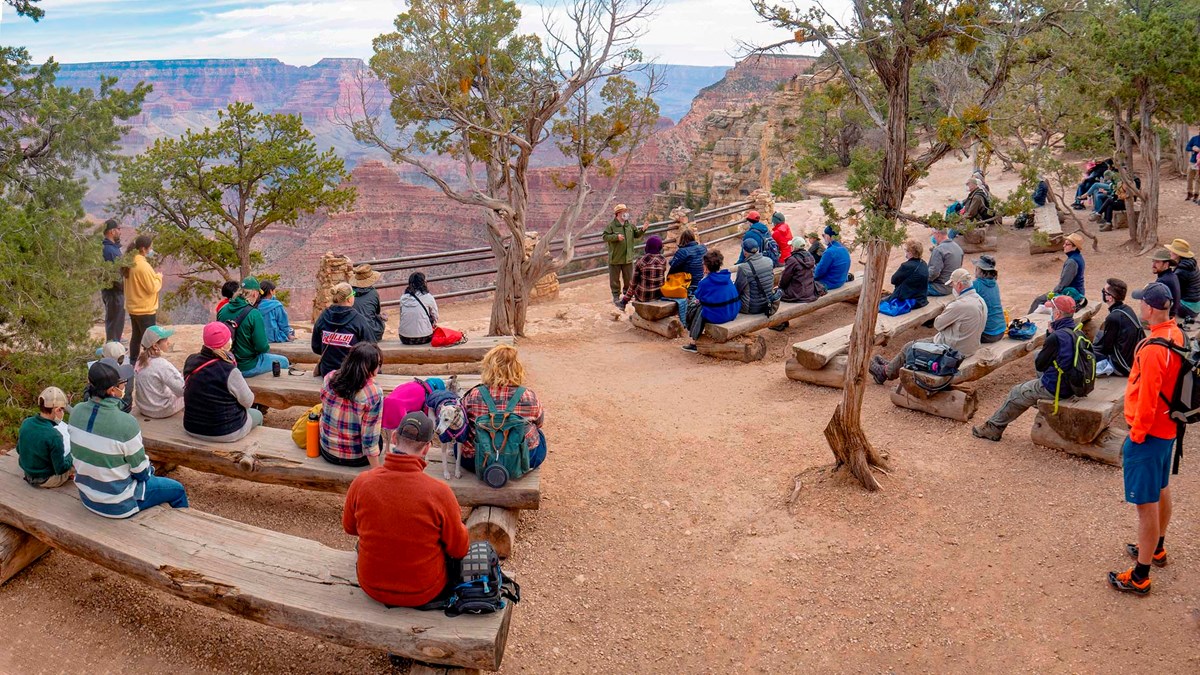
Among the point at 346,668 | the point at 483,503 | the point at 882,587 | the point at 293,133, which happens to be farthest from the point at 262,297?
the point at 293,133

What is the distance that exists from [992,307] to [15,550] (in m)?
8.79

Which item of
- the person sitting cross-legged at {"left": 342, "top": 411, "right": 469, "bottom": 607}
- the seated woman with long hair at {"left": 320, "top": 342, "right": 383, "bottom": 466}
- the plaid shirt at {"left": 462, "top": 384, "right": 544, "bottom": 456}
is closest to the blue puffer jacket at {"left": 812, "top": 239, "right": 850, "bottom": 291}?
the plaid shirt at {"left": 462, "top": 384, "right": 544, "bottom": 456}

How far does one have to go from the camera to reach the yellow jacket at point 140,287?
28.6 ft

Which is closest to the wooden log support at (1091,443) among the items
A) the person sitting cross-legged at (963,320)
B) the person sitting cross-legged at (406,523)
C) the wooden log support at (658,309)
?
the person sitting cross-legged at (963,320)

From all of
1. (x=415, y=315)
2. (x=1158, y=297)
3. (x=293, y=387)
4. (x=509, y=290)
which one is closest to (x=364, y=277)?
(x=415, y=315)

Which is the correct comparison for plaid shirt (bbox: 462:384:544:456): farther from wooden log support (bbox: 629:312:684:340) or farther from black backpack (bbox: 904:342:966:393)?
wooden log support (bbox: 629:312:684:340)

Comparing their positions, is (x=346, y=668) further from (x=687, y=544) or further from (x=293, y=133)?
(x=293, y=133)

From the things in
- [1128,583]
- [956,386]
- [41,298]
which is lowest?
[1128,583]

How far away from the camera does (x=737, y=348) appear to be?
10102 mm

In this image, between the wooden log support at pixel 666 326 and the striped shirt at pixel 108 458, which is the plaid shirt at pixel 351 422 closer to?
the striped shirt at pixel 108 458

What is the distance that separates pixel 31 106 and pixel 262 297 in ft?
13.0

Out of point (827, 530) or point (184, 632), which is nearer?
point (184, 632)

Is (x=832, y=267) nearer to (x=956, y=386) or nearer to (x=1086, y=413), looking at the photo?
(x=956, y=386)

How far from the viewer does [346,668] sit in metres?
4.38
